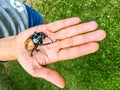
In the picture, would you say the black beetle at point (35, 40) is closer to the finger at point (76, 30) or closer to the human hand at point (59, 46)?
the human hand at point (59, 46)

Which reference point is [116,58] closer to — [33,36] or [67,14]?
[67,14]

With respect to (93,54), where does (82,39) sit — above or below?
above

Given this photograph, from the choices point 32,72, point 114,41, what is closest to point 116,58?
point 114,41

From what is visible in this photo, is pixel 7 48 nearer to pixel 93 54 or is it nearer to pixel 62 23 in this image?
pixel 62 23

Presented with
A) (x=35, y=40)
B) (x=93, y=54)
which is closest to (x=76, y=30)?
(x=35, y=40)

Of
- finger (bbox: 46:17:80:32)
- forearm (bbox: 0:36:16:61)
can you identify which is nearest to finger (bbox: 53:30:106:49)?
finger (bbox: 46:17:80:32)

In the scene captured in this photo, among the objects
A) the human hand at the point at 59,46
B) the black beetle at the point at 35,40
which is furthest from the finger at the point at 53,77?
the black beetle at the point at 35,40

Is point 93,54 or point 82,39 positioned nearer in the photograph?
point 82,39
